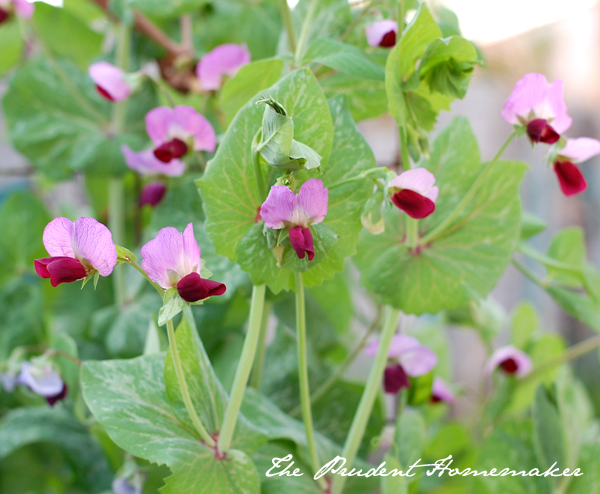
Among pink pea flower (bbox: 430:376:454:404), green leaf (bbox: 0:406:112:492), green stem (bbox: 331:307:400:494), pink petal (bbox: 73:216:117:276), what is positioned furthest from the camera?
pink pea flower (bbox: 430:376:454:404)

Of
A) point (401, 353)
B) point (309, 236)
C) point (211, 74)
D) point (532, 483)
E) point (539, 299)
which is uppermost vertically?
point (211, 74)

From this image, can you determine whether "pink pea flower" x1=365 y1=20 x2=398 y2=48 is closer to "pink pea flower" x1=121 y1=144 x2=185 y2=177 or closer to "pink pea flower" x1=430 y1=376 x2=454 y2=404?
"pink pea flower" x1=121 y1=144 x2=185 y2=177

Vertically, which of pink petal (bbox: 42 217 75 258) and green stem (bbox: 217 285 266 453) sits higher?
pink petal (bbox: 42 217 75 258)

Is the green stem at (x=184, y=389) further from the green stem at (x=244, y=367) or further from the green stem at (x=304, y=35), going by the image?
the green stem at (x=304, y=35)

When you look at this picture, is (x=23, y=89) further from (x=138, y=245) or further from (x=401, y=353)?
(x=401, y=353)

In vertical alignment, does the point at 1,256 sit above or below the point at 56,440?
above

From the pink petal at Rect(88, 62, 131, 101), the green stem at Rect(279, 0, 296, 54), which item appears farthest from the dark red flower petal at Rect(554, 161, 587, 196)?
the pink petal at Rect(88, 62, 131, 101)

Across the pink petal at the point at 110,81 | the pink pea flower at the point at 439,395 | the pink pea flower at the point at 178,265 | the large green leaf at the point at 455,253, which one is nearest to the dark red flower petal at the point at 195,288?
the pink pea flower at the point at 178,265

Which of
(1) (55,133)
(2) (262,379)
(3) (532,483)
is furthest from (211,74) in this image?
(3) (532,483)

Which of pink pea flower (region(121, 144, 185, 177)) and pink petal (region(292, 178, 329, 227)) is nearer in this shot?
pink petal (region(292, 178, 329, 227))
